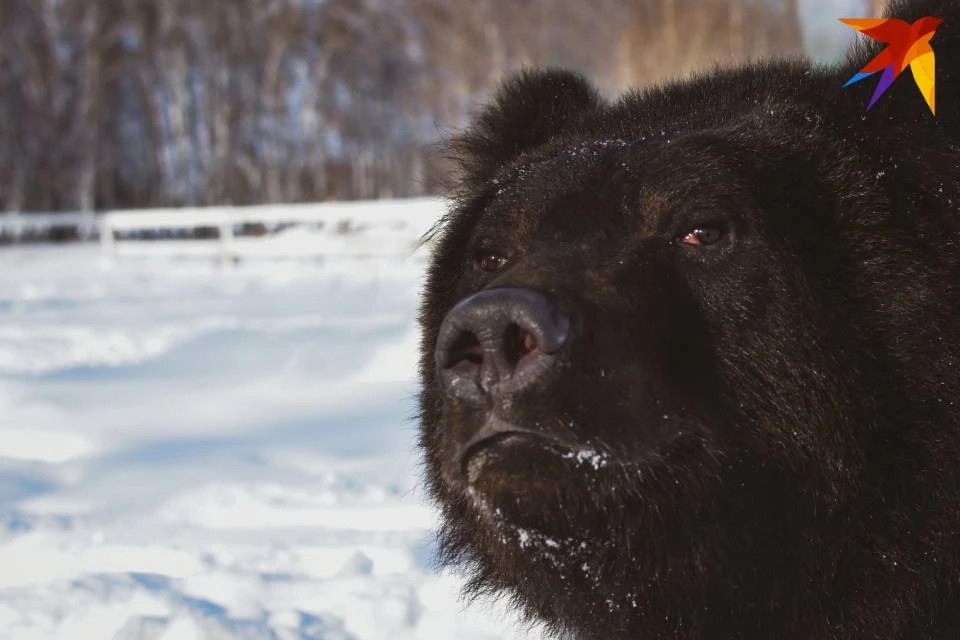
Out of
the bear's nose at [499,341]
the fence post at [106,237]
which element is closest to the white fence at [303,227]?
the fence post at [106,237]

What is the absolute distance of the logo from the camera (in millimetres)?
2109

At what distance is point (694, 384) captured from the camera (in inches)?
78.8

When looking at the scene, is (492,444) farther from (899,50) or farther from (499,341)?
(899,50)

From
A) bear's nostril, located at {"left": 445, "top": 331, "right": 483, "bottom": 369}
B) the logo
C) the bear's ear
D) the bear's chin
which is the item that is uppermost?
the logo

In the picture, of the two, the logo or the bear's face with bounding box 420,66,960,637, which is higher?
the logo

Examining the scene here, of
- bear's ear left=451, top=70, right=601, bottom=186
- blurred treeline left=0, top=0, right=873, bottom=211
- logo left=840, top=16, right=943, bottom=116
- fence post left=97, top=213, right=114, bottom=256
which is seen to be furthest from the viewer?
blurred treeline left=0, top=0, right=873, bottom=211

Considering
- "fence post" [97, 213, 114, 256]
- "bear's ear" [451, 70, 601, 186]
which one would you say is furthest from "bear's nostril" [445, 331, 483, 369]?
"fence post" [97, 213, 114, 256]

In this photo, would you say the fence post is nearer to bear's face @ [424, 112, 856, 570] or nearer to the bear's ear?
the bear's ear

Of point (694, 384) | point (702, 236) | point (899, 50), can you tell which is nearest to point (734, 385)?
point (694, 384)

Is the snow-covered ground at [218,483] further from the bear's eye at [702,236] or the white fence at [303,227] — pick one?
the white fence at [303,227]

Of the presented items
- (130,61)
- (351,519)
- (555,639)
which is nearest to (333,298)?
(351,519)

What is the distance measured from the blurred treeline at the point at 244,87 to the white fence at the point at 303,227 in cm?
1119

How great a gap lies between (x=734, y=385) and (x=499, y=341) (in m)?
0.57

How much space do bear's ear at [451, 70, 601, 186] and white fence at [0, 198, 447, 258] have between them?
43.8 feet
